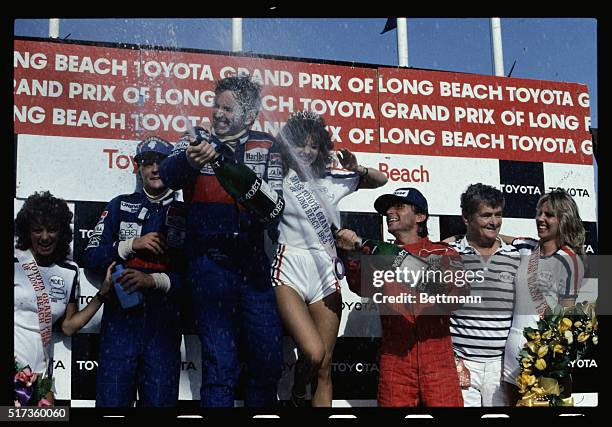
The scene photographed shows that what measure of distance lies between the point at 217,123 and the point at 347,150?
0.60 metres

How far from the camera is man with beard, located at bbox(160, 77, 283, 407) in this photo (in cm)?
369

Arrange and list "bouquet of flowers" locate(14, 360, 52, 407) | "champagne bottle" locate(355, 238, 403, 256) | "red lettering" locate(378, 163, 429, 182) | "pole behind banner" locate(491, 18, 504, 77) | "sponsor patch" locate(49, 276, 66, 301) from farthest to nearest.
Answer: "pole behind banner" locate(491, 18, 504, 77)
"red lettering" locate(378, 163, 429, 182)
"champagne bottle" locate(355, 238, 403, 256)
"sponsor patch" locate(49, 276, 66, 301)
"bouquet of flowers" locate(14, 360, 52, 407)

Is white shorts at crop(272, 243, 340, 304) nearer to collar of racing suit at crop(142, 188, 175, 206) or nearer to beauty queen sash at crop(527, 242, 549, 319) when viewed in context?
collar of racing suit at crop(142, 188, 175, 206)

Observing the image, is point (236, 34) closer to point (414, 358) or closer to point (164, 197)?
point (164, 197)

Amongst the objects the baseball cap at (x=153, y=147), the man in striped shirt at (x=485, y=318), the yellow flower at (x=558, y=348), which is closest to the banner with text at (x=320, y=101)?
the baseball cap at (x=153, y=147)

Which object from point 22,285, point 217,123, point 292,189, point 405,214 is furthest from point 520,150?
point 22,285

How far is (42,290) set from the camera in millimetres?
3682

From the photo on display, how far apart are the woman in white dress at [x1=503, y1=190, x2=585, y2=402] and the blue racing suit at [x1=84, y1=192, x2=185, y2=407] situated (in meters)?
1.50

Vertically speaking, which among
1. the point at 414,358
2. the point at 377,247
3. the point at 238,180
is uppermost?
the point at 238,180

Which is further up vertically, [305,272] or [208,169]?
[208,169]

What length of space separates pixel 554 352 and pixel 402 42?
5.24ft

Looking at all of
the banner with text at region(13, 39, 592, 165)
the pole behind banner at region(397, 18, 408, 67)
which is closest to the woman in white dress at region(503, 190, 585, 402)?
the banner with text at region(13, 39, 592, 165)

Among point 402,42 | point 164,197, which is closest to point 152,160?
point 164,197
